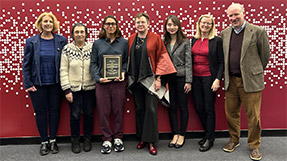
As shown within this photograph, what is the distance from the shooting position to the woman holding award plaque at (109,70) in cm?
297

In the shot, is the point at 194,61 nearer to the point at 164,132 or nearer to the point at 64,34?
the point at 164,132

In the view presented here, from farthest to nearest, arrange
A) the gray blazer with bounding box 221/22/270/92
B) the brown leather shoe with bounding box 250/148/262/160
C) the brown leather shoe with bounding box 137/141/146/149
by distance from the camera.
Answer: the brown leather shoe with bounding box 137/141/146/149
the brown leather shoe with bounding box 250/148/262/160
the gray blazer with bounding box 221/22/270/92

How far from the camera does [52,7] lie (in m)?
3.31

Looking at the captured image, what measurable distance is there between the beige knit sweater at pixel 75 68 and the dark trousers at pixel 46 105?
7.1 inches

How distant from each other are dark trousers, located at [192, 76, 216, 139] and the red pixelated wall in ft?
1.11

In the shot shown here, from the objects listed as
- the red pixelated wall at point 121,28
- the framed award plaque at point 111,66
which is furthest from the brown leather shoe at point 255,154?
the framed award plaque at point 111,66

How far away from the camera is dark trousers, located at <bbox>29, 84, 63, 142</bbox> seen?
3016mm

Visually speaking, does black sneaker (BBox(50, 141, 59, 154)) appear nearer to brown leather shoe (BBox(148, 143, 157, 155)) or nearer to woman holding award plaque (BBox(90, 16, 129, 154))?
woman holding award plaque (BBox(90, 16, 129, 154))

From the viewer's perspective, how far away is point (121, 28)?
3.39 meters

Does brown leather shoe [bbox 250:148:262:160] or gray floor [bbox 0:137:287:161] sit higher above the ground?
brown leather shoe [bbox 250:148:262:160]

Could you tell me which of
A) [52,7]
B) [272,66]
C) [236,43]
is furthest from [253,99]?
[52,7]

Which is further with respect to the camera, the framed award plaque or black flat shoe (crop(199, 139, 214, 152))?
black flat shoe (crop(199, 139, 214, 152))

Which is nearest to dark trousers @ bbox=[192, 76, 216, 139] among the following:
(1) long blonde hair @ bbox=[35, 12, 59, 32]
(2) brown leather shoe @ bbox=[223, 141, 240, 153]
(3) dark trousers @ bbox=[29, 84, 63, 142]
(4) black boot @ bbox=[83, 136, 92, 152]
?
(2) brown leather shoe @ bbox=[223, 141, 240, 153]

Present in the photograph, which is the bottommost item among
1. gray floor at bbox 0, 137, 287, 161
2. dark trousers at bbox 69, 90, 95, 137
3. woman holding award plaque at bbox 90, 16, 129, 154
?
gray floor at bbox 0, 137, 287, 161
